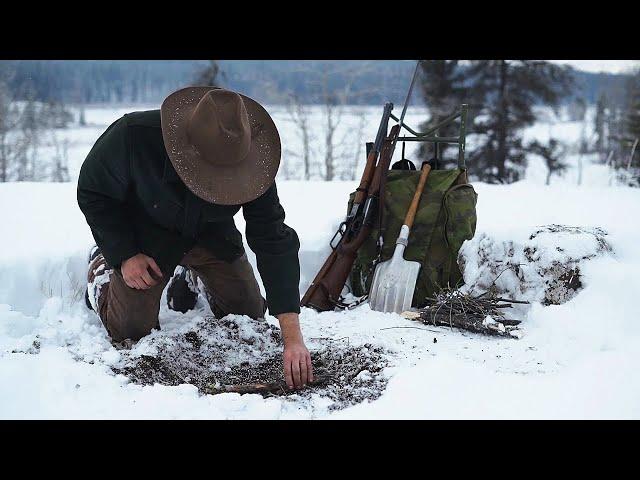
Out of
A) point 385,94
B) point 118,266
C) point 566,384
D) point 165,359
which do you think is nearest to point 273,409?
point 165,359

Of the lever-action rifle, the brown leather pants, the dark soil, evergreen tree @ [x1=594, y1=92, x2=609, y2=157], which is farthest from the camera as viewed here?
evergreen tree @ [x1=594, y1=92, x2=609, y2=157]

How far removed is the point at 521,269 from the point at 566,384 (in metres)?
1.56

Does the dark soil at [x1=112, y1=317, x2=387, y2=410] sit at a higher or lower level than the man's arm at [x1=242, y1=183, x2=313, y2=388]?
lower

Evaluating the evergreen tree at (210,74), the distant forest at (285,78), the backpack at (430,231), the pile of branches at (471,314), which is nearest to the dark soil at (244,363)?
A: the pile of branches at (471,314)

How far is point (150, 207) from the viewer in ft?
8.78

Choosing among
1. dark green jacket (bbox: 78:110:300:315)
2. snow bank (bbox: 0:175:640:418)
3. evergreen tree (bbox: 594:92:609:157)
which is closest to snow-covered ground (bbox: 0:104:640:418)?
snow bank (bbox: 0:175:640:418)

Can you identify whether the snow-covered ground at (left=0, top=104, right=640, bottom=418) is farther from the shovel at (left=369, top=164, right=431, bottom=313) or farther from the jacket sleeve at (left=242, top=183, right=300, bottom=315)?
the jacket sleeve at (left=242, top=183, right=300, bottom=315)

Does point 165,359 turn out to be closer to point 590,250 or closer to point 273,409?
point 273,409

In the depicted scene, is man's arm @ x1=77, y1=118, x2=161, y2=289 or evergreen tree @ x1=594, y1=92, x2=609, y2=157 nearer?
man's arm @ x1=77, y1=118, x2=161, y2=289

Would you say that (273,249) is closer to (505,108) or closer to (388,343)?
A: (388,343)

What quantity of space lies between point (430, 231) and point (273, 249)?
5.00 ft

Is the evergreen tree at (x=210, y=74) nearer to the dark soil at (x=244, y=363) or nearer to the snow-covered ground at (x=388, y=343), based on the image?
the snow-covered ground at (x=388, y=343)

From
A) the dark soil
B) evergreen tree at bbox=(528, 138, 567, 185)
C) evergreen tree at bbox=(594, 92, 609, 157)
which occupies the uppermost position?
evergreen tree at bbox=(594, 92, 609, 157)

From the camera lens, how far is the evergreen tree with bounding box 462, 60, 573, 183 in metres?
14.5
